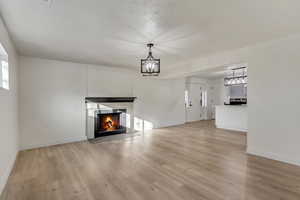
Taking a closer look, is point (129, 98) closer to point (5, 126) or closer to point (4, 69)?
point (4, 69)

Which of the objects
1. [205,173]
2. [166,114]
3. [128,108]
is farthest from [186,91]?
[205,173]

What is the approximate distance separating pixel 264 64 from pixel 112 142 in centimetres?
455

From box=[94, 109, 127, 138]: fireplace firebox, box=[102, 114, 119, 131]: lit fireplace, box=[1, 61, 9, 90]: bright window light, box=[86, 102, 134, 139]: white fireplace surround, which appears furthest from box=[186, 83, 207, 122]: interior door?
box=[1, 61, 9, 90]: bright window light

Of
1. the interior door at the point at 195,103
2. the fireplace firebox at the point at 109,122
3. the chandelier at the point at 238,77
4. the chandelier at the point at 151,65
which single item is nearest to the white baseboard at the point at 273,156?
the chandelier at the point at 151,65

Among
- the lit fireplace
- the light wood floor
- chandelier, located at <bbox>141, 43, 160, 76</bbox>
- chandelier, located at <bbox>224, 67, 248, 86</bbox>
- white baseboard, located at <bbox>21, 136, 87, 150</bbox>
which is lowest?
the light wood floor

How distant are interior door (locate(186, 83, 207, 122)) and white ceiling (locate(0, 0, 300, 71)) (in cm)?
529

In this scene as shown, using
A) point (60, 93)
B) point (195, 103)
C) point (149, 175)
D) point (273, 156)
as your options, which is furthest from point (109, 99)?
point (195, 103)

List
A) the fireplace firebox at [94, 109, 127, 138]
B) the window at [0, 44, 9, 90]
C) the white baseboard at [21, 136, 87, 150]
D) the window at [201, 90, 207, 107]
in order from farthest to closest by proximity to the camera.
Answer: the window at [201, 90, 207, 107] < the fireplace firebox at [94, 109, 127, 138] < the white baseboard at [21, 136, 87, 150] < the window at [0, 44, 9, 90]

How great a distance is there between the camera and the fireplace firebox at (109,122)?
545 centimetres

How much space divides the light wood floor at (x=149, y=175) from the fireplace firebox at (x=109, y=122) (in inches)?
54.1

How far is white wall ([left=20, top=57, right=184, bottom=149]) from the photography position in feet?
13.9

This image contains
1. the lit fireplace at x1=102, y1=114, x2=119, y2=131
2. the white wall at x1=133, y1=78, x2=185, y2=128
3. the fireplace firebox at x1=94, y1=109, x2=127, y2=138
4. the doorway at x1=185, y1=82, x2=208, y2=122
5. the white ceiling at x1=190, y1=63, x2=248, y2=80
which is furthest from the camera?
the doorway at x1=185, y1=82, x2=208, y2=122

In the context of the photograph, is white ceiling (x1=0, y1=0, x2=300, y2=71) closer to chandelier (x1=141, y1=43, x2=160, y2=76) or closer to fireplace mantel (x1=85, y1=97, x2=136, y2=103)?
chandelier (x1=141, y1=43, x2=160, y2=76)

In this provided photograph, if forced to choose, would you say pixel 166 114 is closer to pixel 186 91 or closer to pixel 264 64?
pixel 186 91
